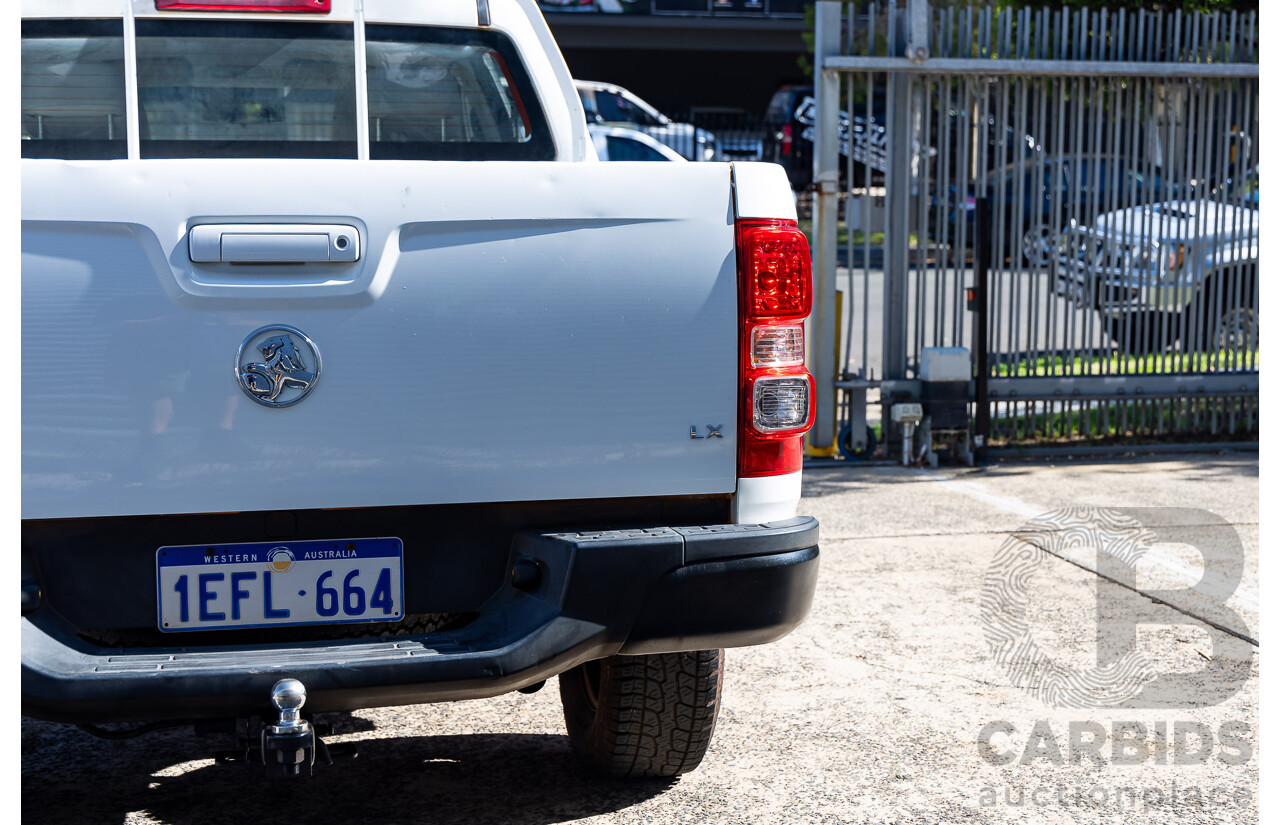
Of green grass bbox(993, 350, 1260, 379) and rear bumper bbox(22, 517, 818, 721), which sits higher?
green grass bbox(993, 350, 1260, 379)

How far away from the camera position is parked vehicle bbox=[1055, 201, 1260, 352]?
787 cm

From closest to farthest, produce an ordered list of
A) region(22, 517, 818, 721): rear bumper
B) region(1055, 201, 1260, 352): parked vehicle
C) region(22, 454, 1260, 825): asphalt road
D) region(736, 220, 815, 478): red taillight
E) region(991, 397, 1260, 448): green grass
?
1. region(22, 517, 818, 721): rear bumper
2. region(736, 220, 815, 478): red taillight
3. region(22, 454, 1260, 825): asphalt road
4. region(1055, 201, 1260, 352): parked vehicle
5. region(991, 397, 1260, 448): green grass

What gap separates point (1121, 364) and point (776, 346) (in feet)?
19.4

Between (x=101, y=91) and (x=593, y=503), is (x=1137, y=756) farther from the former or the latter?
(x=101, y=91)

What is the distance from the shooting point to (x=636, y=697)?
3.12 meters

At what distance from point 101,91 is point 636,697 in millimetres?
2087

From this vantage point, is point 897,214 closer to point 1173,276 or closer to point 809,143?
point 1173,276

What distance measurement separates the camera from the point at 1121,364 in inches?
316

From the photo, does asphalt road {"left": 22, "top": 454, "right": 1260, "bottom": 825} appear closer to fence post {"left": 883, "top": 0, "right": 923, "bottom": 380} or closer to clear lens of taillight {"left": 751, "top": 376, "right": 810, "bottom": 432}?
clear lens of taillight {"left": 751, "top": 376, "right": 810, "bottom": 432}

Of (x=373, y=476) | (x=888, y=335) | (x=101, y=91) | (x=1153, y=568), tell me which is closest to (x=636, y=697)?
(x=373, y=476)

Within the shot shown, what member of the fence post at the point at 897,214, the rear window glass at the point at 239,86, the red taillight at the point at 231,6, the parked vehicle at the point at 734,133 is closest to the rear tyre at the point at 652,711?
the rear window glass at the point at 239,86

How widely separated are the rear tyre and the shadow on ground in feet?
0.35

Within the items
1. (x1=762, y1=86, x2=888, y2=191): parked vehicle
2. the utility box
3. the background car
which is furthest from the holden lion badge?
the background car

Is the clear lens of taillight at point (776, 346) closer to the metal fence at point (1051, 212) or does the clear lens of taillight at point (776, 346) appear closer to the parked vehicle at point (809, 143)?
the parked vehicle at point (809, 143)
